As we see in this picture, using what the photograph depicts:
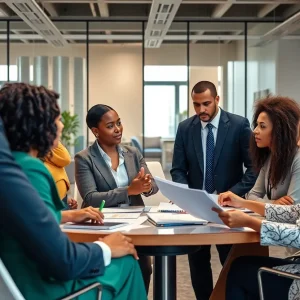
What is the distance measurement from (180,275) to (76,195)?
1.55m

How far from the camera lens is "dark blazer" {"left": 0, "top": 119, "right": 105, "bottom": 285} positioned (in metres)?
1.60

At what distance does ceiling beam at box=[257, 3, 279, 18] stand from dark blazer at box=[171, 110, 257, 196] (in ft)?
22.4

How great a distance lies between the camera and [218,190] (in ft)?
12.3

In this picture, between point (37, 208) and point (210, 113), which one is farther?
point (210, 113)

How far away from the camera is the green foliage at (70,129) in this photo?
10.6 meters

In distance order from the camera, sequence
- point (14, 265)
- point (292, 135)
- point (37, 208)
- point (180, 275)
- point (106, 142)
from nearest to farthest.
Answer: point (37, 208)
point (14, 265)
point (292, 135)
point (106, 142)
point (180, 275)

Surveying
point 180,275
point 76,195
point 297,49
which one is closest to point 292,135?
point 76,195

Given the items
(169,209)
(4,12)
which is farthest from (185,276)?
(4,12)

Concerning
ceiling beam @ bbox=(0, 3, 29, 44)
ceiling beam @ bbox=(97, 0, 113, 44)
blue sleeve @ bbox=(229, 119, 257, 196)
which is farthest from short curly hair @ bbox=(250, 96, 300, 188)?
ceiling beam @ bbox=(0, 3, 29, 44)

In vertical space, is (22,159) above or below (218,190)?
above

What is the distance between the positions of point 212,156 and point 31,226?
2.33 meters

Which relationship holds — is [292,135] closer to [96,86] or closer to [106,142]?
[106,142]

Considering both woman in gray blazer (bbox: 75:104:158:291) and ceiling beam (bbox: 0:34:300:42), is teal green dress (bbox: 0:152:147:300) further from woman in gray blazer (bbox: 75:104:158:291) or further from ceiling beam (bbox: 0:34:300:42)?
ceiling beam (bbox: 0:34:300:42)

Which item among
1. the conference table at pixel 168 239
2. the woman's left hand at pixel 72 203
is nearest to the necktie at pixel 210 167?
the woman's left hand at pixel 72 203
